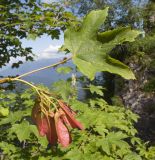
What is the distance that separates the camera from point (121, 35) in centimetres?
104

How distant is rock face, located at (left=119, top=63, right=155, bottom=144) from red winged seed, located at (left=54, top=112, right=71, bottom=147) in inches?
640

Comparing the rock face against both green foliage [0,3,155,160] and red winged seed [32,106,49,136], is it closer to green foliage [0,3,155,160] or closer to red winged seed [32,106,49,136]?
green foliage [0,3,155,160]

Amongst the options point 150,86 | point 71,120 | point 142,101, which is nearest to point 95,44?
point 71,120

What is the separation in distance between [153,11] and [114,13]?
2680mm

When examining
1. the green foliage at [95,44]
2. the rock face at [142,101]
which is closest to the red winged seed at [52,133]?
the green foliage at [95,44]

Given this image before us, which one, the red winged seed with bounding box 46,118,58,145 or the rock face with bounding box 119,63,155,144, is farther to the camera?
the rock face with bounding box 119,63,155,144

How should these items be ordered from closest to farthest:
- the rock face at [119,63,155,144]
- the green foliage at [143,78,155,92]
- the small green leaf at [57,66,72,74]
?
1. the small green leaf at [57,66,72,74]
2. the rock face at [119,63,155,144]
3. the green foliage at [143,78,155,92]

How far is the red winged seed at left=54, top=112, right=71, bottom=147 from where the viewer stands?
1.04 meters

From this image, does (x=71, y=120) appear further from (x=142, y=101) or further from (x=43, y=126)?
(x=142, y=101)

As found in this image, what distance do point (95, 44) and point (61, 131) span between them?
0.94 feet

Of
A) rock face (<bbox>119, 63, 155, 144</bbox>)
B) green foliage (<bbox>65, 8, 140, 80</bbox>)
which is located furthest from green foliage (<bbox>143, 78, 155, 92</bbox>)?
green foliage (<bbox>65, 8, 140, 80</bbox>)

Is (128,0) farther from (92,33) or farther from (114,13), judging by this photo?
(92,33)

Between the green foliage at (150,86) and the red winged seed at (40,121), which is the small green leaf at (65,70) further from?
the green foliage at (150,86)

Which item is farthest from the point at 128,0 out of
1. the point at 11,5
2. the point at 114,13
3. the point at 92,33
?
the point at 92,33
